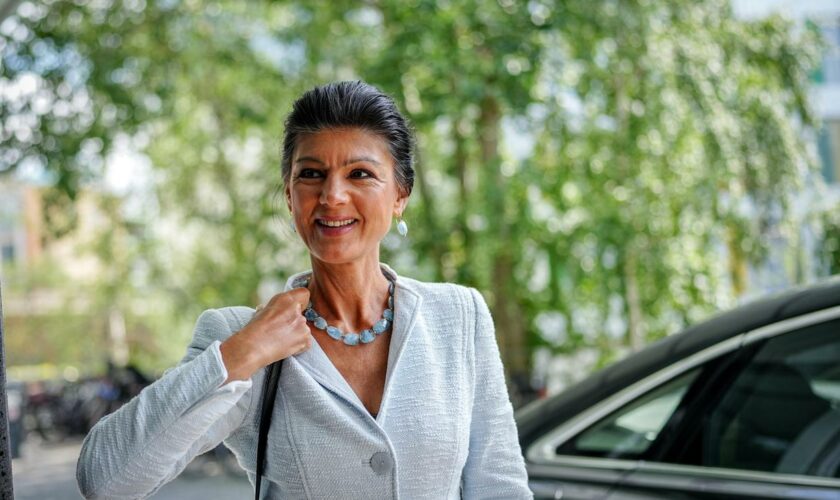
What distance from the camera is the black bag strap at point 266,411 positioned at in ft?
5.66

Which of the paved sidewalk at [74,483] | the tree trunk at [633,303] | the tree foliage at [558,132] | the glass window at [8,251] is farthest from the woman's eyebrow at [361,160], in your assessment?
the glass window at [8,251]

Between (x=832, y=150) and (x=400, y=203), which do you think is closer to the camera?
(x=400, y=203)

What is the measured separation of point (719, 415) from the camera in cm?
256

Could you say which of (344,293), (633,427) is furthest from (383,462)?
(633,427)

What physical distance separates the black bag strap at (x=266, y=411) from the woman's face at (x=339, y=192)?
0.67 ft

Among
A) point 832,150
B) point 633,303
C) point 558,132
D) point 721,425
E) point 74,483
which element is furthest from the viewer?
point 832,150

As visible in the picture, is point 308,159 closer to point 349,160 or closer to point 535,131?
point 349,160

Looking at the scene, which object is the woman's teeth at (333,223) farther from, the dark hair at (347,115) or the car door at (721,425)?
the car door at (721,425)

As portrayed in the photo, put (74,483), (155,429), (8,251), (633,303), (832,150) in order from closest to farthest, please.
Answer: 1. (155,429)
2. (633,303)
3. (74,483)
4. (832,150)
5. (8,251)

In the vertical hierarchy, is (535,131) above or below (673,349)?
above

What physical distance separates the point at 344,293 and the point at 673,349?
1084 mm

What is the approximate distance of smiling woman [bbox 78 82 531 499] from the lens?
160cm

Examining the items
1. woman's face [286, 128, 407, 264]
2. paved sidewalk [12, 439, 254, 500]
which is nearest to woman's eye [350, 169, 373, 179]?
woman's face [286, 128, 407, 264]

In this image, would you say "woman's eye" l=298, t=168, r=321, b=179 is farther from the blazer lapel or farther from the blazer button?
the blazer button
